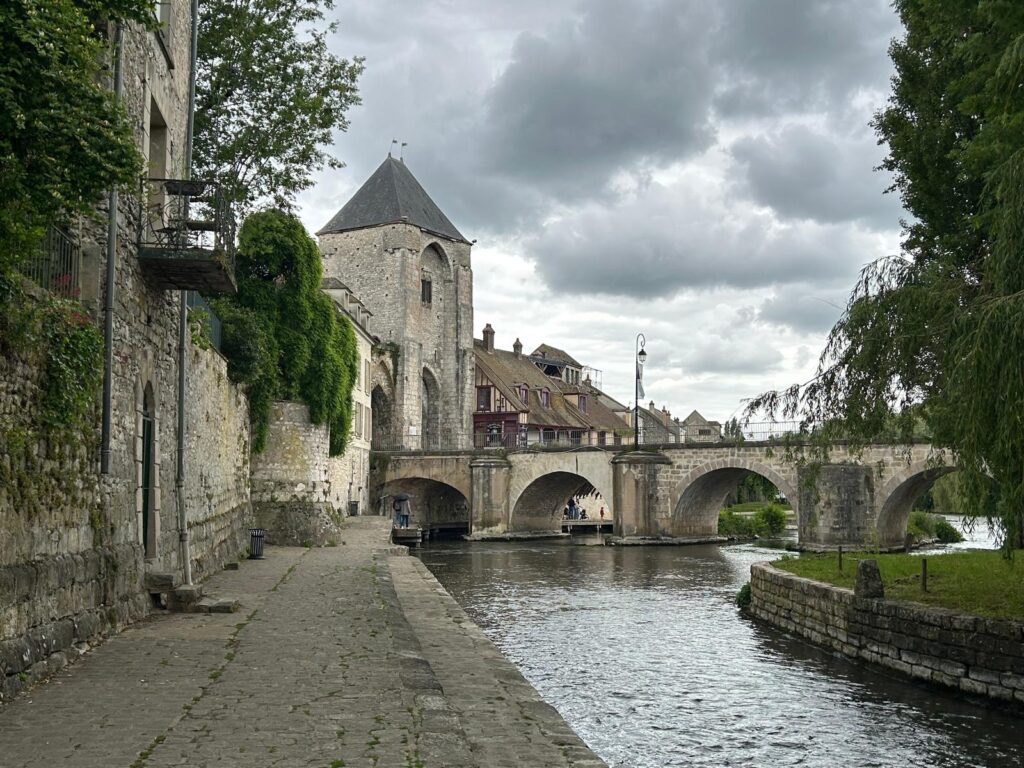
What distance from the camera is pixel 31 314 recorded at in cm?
650

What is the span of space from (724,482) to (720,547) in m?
4.29

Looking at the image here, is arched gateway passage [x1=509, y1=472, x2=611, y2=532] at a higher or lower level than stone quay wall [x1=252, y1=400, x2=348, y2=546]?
lower

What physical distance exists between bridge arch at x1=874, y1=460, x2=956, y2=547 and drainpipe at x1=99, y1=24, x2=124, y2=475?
27.4 meters

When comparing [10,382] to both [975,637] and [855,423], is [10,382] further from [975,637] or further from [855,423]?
[855,423]

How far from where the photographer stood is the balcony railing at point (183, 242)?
990 centimetres

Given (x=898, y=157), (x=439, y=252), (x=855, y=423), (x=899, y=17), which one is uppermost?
(x=439, y=252)

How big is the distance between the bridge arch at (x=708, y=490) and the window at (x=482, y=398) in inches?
729

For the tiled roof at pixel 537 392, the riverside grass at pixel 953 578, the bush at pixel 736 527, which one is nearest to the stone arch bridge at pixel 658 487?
the bush at pixel 736 527

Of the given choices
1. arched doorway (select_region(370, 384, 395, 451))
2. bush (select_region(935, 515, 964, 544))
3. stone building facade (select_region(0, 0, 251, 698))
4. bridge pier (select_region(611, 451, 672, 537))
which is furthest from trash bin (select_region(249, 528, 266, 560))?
arched doorway (select_region(370, 384, 395, 451))

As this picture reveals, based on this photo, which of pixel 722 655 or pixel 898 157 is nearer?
pixel 722 655

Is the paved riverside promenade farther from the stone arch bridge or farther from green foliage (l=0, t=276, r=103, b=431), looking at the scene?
the stone arch bridge

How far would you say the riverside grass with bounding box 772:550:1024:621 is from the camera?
38.1 ft

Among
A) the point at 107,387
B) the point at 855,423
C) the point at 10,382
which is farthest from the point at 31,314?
the point at 855,423

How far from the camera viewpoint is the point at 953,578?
1415 cm
